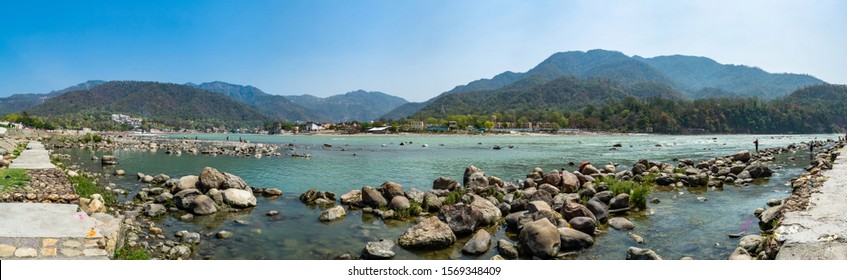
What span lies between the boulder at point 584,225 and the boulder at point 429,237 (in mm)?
2786

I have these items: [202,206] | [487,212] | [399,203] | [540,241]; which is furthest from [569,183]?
[202,206]

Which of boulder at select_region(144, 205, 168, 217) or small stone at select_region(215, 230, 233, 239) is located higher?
boulder at select_region(144, 205, 168, 217)

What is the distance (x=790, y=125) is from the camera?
153 meters

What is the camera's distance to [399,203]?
1283cm

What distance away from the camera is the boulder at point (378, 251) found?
27.9 feet

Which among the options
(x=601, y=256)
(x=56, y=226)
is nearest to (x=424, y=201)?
(x=601, y=256)

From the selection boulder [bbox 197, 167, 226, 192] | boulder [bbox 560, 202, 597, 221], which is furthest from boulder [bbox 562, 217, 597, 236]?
boulder [bbox 197, 167, 226, 192]

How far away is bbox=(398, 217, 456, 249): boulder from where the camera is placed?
A: 9.09 meters

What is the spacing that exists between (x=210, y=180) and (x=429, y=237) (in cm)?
938

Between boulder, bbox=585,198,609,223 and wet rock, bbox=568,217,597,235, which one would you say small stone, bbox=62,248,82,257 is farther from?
boulder, bbox=585,198,609,223

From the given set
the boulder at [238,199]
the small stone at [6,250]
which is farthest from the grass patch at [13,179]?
the small stone at [6,250]

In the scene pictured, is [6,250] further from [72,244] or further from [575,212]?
[575,212]

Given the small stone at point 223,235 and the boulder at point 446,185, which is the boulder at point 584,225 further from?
the small stone at point 223,235

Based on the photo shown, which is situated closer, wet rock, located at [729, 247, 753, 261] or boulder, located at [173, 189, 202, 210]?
wet rock, located at [729, 247, 753, 261]
